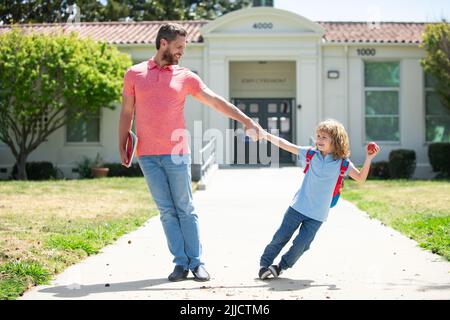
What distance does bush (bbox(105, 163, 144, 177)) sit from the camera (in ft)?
71.6

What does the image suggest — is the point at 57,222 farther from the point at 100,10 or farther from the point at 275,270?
the point at 100,10

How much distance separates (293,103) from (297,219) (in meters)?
18.3

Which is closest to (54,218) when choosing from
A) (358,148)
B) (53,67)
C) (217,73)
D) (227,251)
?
(227,251)

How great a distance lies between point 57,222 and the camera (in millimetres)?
10219

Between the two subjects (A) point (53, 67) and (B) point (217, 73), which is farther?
(B) point (217, 73)

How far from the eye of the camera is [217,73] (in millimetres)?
22141

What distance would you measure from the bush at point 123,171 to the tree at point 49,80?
1783 millimetres

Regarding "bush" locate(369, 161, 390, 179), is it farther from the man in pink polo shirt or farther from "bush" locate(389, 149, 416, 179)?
the man in pink polo shirt

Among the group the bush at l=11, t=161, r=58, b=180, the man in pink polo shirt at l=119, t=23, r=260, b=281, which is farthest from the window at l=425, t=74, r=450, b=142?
the man in pink polo shirt at l=119, t=23, r=260, b=281

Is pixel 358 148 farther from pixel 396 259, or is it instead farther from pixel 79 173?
pixel 396 259

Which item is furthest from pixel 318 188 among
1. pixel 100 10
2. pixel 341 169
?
pixel 100 10

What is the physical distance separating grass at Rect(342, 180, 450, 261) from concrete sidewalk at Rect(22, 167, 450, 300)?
24cm

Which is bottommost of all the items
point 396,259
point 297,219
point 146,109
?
point 396,259
